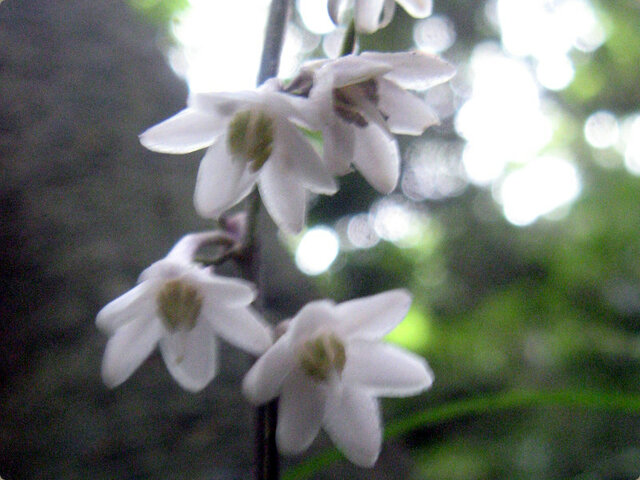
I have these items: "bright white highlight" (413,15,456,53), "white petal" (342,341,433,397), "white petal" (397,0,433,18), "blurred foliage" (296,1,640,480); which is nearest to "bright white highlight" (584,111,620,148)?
"blurred foliage" (296,1,640,480)

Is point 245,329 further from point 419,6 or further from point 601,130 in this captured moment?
point 601,130

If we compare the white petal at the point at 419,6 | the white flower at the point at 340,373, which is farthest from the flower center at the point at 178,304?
the white petal at the point at 419,6

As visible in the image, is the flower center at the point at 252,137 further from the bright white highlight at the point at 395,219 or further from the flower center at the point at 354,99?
the bright white highlight at the point at 395,219

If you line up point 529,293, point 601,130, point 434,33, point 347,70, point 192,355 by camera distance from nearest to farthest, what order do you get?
1. point 347,70
2. point 192,355
3. point 529,293
4. point 434,33
5. point 601,130

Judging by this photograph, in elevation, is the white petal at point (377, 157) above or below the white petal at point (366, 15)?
below

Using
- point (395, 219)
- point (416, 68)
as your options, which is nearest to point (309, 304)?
point (416, 68)

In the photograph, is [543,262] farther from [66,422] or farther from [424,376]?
[424,376]

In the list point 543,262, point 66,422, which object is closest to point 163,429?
point 66,422
